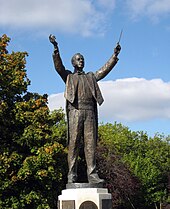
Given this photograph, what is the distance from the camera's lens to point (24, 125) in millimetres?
23391

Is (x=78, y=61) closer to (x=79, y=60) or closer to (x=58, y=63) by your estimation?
(x=79, y=60)

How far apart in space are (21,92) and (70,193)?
51.0 feet

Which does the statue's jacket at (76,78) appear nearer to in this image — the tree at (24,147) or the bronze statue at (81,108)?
the bronze statue at (81,108)

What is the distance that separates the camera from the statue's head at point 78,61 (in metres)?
10.3

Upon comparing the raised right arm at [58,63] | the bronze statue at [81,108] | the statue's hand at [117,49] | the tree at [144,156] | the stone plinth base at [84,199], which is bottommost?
the stone plinth base at [84,199]

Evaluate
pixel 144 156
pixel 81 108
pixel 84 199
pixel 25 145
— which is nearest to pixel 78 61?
pixel 81 108

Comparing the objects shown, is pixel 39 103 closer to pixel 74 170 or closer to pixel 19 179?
pixel 19 179

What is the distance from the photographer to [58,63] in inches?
392

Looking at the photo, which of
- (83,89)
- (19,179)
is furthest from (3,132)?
(83,89)

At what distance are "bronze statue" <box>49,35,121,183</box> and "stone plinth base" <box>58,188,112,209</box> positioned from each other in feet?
1.50

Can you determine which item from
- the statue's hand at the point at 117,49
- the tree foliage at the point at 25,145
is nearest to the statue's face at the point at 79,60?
the statue's hand at the point at 117,49

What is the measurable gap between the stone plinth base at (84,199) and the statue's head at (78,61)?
8.77ft

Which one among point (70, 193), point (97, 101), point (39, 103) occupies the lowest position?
point (70, 193)

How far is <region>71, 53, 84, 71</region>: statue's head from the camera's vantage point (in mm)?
10305
